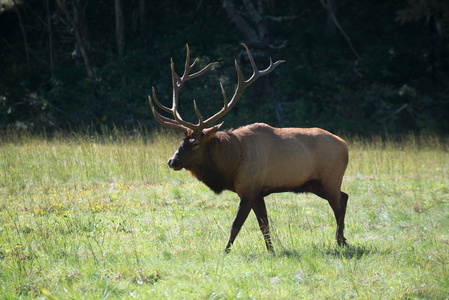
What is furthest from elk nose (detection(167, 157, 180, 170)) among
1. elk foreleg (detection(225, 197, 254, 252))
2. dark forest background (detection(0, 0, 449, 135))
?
dark forest background (detection(0, 0, 449, 135))

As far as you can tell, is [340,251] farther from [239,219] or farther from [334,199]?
[239,219]

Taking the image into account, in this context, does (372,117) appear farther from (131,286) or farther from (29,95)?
(131,286)

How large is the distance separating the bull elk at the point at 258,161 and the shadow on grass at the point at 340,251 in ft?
0.74

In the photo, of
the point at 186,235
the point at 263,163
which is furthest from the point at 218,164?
the point at 186,235

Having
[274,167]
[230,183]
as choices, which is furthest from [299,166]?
[230,183]

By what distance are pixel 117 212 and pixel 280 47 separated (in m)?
12.5

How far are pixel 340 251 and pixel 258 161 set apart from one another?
4.81 feet

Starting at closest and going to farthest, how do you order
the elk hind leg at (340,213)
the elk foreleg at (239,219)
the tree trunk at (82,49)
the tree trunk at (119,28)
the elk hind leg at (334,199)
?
the elk foreleg at (239,219) < the elk hind leg at (340,213) < the elk hind leg at (334,199) < the tree trunk at (82,49) < the tree trunk at (119,28)

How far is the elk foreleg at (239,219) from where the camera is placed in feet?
19.2

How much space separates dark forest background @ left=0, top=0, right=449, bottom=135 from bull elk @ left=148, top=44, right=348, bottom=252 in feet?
37.5

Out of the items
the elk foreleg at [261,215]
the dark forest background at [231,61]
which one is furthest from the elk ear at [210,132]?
the dark forest background at [231,61]

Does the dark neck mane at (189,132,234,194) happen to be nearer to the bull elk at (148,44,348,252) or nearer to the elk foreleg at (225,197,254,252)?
the bull elk at (148,44,348,252)

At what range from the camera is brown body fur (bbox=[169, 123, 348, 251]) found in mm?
6133

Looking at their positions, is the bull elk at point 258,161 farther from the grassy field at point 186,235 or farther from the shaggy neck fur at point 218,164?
the grassy field at point 186,235
